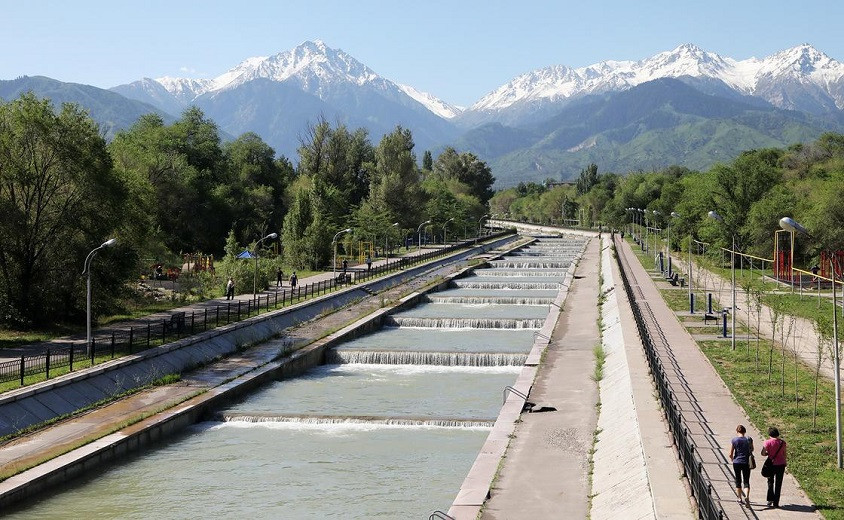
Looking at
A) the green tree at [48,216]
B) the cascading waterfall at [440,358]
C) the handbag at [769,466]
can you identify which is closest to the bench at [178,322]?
the green tree at [48,216]

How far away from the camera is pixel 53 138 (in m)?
44.6

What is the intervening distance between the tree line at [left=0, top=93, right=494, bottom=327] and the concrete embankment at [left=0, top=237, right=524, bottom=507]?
962cm

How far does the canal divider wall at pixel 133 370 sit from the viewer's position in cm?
2939

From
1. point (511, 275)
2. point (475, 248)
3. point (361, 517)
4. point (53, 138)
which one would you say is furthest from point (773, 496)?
point (475, 248)

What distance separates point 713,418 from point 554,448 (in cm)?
456

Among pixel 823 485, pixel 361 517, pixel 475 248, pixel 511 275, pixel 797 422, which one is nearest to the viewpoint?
pixel 823 485

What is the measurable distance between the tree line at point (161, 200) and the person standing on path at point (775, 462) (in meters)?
34.4

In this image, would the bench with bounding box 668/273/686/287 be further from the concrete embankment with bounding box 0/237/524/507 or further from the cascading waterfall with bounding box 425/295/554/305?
the concrete embankment with bounding box 0/237/524/507

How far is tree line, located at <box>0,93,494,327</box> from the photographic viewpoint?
44.2m

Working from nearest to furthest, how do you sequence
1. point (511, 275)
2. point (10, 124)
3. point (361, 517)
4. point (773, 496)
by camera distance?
point (773, 496), point (361, 517), point (10, 124), point (511, 275)

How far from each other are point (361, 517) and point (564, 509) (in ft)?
17.7

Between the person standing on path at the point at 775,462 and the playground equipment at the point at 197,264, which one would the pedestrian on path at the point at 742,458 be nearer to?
the person standing on path at the point at 775,462

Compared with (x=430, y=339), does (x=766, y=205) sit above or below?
above

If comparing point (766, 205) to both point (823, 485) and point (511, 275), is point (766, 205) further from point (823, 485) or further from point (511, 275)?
point (823, 485)
